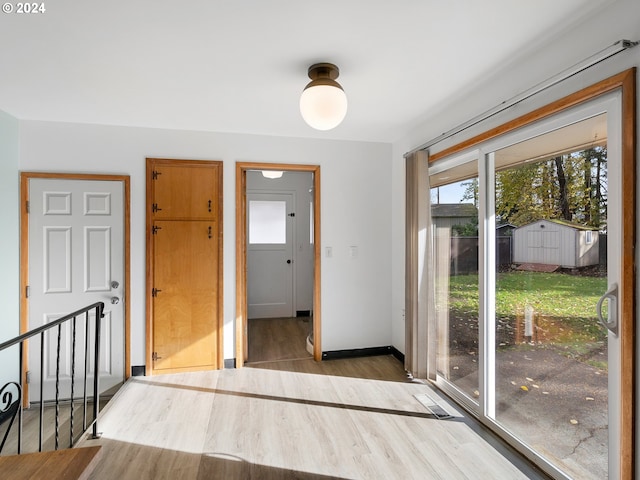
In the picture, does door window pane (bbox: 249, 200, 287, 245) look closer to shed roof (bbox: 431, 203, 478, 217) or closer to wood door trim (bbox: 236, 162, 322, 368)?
wood door trim (bbox: 236, 162, 322, 368)

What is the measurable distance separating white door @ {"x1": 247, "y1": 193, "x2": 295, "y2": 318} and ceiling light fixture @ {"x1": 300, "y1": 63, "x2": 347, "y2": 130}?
3338 millimetres

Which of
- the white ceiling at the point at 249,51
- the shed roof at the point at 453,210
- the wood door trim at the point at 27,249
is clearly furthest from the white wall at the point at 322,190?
the shed roof at the point at 453,210

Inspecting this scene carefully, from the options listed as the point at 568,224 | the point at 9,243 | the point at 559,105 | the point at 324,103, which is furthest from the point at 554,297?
the point at 9,243

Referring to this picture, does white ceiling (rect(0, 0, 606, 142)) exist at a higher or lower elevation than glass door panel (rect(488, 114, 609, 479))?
higher

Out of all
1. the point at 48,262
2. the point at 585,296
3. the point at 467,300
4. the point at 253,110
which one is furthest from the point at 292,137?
the point at 585,296

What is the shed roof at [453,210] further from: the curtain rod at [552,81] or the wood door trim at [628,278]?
the wood door trim at [628,278]

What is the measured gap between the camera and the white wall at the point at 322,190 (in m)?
3.05

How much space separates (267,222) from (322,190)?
198 cm

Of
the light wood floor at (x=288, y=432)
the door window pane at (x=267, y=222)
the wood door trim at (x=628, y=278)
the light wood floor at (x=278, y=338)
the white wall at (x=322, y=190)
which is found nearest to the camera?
the wood door trim at (x=628, y=278)

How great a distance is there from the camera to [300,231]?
5414 millimetres

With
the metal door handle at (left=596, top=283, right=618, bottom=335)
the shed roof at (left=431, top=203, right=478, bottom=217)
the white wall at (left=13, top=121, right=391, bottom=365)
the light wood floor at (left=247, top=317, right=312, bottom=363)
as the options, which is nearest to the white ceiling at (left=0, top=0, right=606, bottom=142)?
the white wall at (left=13, top=121, right=391, bottom=365)

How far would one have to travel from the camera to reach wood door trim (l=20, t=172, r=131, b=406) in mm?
2918

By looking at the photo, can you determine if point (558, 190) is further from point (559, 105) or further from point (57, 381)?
point (57, 381)

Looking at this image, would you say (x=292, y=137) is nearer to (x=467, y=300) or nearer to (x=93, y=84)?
(x=93, y=84)
